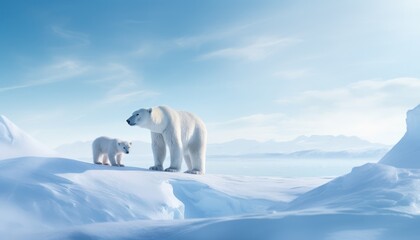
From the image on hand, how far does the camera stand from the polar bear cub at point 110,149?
10125 millimetres

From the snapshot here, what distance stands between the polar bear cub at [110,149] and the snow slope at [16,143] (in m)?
1.32

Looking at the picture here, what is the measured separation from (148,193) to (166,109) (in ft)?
11.7

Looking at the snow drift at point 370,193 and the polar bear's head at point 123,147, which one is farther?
the polar bear's head at point 123,147

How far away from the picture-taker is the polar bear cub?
1012 centimetres

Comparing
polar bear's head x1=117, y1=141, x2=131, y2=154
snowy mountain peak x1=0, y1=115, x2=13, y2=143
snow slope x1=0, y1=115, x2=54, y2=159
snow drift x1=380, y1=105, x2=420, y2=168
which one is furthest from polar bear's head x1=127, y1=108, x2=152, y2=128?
snow drift x1=380, y1=105, x2=420, y2=168

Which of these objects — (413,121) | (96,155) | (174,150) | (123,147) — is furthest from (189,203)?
(413,121)

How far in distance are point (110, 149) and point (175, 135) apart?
190 cm

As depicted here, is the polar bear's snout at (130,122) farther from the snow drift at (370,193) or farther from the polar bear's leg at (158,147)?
the snow drift at (370,193)

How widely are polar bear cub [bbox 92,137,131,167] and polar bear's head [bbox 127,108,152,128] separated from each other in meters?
0.69

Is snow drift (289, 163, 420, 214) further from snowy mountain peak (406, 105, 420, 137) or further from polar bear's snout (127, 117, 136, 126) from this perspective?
polar bear's snout (127, 117, 136, 126)

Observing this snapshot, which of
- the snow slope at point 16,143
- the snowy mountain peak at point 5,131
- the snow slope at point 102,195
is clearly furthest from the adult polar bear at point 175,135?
the snowy mountain peak at point 5,131

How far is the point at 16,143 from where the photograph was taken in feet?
32.9

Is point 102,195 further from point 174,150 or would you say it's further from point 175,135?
point 175,135

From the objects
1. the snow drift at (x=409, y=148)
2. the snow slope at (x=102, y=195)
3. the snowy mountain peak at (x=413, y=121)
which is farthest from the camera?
the snowy mountain peak at (x=413, y=121)
